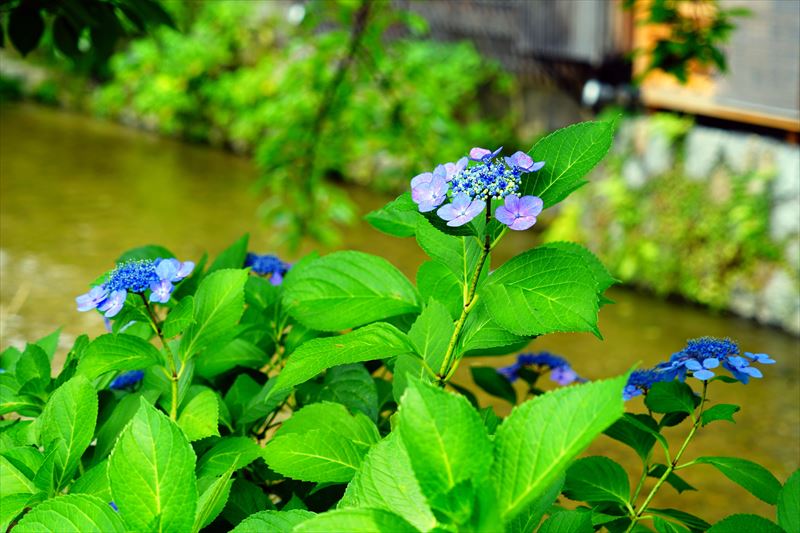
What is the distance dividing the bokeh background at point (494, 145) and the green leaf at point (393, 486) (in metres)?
1.54

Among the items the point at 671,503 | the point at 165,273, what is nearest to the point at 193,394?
the point at 165,273

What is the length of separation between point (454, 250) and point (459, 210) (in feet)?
0.40

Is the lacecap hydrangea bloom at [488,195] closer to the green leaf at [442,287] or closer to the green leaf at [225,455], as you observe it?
the green leaf at [442,287]

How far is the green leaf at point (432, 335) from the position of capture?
107 cm

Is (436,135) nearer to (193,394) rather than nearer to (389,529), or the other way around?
(193,394)

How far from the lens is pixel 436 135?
5.66 m

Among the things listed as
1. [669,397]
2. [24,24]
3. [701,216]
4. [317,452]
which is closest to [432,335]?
[317,452]

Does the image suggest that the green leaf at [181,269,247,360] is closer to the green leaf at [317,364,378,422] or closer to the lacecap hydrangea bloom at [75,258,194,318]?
the lacecap hydrangea bloom at [75,258,194,318]

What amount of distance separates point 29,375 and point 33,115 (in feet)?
31.2

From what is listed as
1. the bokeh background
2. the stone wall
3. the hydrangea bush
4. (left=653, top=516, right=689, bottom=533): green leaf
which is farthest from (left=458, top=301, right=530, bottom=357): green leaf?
the stone wall

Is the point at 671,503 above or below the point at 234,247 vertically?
below

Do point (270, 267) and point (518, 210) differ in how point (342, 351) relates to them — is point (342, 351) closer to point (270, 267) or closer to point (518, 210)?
point (518, 210)

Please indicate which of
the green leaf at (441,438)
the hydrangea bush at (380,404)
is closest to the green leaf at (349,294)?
the hydrangea bush at (380,404)

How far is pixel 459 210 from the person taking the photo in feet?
3.07
